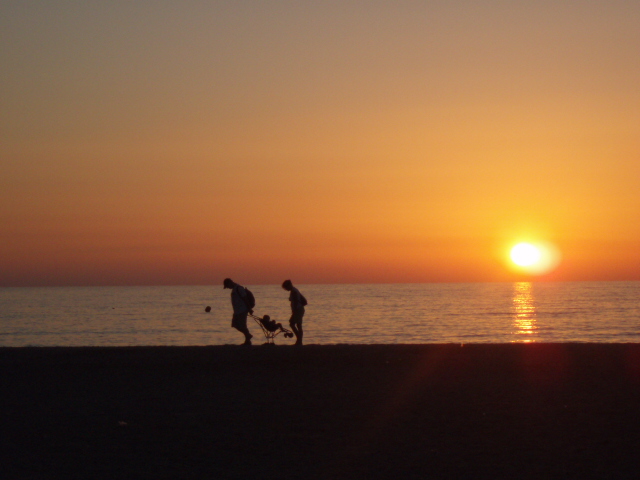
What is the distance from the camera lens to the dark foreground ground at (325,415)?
6.22 meters

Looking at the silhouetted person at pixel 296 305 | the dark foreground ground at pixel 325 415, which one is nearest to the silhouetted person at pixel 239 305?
the silhouetted person at pixel 296 305

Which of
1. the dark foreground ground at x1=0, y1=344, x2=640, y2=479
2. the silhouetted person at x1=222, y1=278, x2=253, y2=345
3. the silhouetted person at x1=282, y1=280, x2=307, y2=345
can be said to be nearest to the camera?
the dark foreground ground at x1=0, y1=344, x2=640, y2=479

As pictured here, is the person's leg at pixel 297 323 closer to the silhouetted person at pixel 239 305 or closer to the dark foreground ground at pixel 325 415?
the silhouetted person at pixel 239 305

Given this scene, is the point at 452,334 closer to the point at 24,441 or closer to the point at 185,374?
the point at 185,374

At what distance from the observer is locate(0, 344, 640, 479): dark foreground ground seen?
20.4ft

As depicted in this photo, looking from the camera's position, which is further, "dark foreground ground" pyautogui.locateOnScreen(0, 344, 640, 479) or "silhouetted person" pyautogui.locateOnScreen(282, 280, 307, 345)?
"silhouetted person" pyautogui.locateOnScreen(282, 280, 307, 345)

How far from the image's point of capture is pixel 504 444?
685cm

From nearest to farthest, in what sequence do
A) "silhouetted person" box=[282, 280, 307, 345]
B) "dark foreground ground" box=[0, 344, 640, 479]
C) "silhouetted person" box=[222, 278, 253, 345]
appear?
1. "dark foreground ground" box=[0, 344, 640, 479]
2. "silhouetted person" box=[222, 278, 253, 345]
3. "silhouetted person" box=[282, 280, 307, 345]

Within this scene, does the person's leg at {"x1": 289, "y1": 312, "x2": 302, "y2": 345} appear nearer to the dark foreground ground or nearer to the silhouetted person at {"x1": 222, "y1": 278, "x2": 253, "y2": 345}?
the silhouetted person at {"x1": 222, "y1": 278, "x2": 253, "y2": 345}

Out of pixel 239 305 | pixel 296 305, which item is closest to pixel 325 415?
pixel 239 305

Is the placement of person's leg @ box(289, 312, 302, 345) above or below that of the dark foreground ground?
above

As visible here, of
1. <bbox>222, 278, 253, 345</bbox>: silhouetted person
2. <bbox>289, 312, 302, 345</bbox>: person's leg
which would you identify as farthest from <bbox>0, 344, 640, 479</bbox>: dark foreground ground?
<bbox>289, 312, 302, 345</bbox>: person's leg

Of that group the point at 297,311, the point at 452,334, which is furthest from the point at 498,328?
the point at 297,311

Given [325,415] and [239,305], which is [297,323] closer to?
[239,305]
